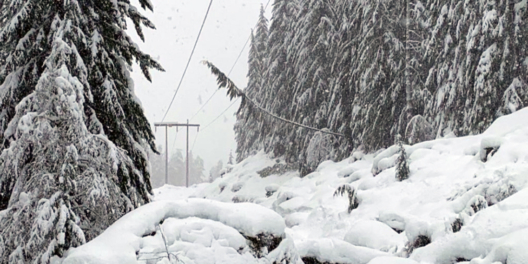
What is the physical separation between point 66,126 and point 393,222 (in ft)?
18.7

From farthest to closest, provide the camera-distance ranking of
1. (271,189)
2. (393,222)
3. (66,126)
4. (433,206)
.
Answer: (271,189), (433,206), (393,222), (66,126)

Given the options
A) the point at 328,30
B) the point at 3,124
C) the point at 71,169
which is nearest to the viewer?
the point at 71,169

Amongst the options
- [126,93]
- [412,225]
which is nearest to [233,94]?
[126,93]

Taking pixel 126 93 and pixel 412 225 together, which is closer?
pixel 412 225

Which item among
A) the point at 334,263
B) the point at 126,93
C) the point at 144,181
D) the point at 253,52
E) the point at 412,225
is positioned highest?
the point at 253,52

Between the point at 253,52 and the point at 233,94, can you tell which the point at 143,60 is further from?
the point at 253,52

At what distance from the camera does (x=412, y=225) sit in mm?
7180

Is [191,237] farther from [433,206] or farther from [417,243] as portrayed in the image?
[433,206]

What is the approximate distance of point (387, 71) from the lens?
19234 millimetres

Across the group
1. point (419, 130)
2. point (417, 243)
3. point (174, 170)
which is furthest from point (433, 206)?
point (174, 170)

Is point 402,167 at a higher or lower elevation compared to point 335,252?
higher

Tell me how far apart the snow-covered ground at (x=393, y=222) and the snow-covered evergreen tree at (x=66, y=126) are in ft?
4.06

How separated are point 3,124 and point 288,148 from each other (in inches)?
723

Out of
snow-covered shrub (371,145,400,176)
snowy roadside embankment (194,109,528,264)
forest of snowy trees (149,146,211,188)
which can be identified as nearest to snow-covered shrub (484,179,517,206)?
snowy roadside embankment (194,109,528,264)
